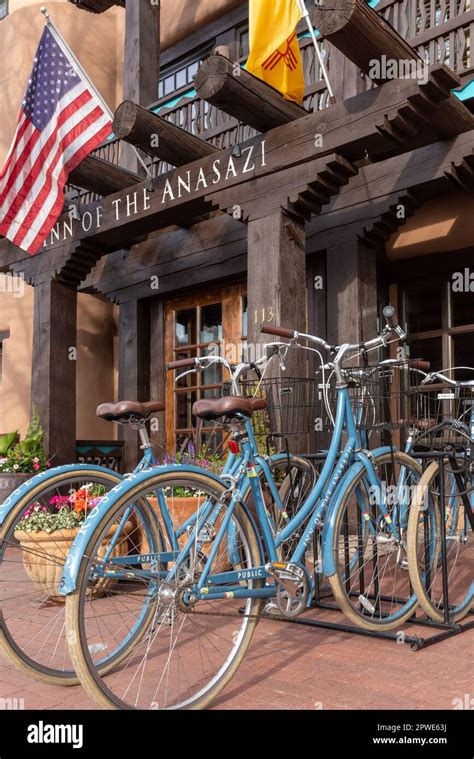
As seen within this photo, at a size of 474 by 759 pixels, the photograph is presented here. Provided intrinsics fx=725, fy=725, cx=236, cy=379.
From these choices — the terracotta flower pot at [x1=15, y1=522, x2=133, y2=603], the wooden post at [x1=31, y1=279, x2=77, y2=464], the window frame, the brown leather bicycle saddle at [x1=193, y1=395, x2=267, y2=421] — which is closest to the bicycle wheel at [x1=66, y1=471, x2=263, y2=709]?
the brown leather bicycle saddle at [x1=193, y1=395, x2=267, y2=421]

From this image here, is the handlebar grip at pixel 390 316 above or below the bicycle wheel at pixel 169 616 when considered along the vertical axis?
above

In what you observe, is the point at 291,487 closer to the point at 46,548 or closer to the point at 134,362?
the point at 46,548

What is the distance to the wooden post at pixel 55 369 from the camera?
7.41 meters

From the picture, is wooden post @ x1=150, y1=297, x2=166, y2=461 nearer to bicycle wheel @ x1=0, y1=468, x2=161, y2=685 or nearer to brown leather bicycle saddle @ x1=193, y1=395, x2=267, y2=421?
bicycle wheel @ x1=0, y1=468, x2=161, y2=685

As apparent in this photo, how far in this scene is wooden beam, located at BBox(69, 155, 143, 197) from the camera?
6434 mm

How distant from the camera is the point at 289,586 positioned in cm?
293

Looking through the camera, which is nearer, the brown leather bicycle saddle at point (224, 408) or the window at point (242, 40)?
the brown leather bicycle saddle at point (224, 408)

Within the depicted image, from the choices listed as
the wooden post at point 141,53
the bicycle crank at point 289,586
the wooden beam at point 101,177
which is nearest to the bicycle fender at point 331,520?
the bicycle crank at point 289,586

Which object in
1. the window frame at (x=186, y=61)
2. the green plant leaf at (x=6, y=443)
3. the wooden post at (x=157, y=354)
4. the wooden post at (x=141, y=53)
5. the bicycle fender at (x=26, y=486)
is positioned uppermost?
the window frame at (x=186, y=61)

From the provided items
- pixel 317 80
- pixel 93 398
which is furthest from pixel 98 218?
pixel 93 398

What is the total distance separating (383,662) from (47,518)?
2.37m

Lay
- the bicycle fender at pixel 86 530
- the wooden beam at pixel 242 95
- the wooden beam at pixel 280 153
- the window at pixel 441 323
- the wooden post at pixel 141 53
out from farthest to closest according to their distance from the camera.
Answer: the wooden post at pixel 141 53, the window at pixel 441 323, the wooden beam at pixel 242 95, the wooden beam at pixel 280 153, the bicycle fender at pixel 86 530

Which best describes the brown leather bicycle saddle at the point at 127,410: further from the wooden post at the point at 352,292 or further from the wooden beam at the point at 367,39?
the wooden post at the point at 352,292
